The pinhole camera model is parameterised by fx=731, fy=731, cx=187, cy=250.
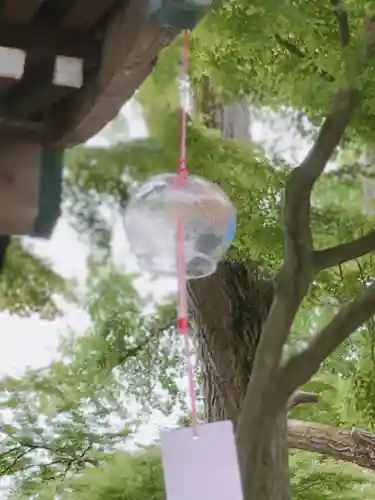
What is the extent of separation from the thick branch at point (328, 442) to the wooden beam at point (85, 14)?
210 centimetres

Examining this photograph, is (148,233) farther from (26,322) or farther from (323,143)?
(26,322)

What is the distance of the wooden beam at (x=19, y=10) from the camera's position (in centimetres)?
84

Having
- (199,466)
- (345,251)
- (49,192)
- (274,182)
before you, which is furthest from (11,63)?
(274,182)

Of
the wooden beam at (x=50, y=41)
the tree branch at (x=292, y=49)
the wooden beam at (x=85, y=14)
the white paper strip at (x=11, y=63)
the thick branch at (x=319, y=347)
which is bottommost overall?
the thick branch at (x=319, y=347)

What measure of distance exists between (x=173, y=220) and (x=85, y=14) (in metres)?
0.28

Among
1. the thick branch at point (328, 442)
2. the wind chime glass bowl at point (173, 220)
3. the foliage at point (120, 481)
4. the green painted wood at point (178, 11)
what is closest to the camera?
the green painted wood at point (178, 11)

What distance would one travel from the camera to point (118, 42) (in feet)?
2.72

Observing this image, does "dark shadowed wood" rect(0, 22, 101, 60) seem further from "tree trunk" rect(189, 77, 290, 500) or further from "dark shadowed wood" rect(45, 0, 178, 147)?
"tree trunk" rect(189, 77, 290, 500)

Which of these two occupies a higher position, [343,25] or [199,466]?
[343,25]

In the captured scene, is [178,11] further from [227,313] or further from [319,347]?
[227,313]

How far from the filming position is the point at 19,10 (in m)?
0.86

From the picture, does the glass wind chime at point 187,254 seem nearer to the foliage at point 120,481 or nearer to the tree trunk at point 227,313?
the foliage at point 120,481

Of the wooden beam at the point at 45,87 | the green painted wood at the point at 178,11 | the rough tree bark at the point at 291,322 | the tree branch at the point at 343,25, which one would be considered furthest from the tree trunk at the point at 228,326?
the green painted wood at the point at 178,11

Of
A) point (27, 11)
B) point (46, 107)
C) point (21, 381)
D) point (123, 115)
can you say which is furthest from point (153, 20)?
point (21, 381)
